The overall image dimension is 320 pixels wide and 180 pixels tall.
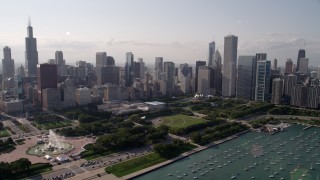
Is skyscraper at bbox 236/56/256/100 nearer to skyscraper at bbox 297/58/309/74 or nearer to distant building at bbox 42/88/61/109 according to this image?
distant building at bbox 42/88/61/109

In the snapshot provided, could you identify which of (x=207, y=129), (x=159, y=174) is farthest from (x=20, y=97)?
(x=159, y=174)

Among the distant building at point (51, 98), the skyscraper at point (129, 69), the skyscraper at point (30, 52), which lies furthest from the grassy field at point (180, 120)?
the skyscraper at point (30, 52)

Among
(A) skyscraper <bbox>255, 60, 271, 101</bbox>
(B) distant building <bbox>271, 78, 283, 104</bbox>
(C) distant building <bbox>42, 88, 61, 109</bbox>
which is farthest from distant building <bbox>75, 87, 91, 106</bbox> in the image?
(B) distant building <bbox>271, 78, 283, 104</bbox>

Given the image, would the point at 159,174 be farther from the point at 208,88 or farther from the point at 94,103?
the point at 208,88

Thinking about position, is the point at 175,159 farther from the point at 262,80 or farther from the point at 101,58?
the point at 101,58

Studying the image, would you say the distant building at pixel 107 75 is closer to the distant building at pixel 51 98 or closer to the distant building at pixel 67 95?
the distant building at pixel 67 95

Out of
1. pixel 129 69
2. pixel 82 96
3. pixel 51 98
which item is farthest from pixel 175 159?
pixel 129 69
